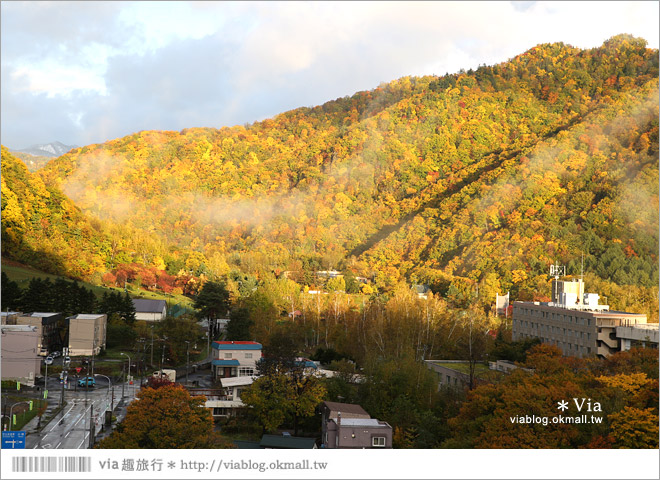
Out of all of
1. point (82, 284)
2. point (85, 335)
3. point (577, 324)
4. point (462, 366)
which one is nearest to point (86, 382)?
point (85, 335)

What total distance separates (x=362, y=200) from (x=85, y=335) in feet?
37.0

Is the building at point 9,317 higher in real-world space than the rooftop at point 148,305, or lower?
higher

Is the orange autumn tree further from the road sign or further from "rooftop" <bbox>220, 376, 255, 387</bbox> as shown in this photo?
"rooftop" <bbox>220, 376, 255, 387</bbox>

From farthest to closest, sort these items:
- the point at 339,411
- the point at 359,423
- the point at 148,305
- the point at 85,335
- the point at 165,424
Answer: the point at 148,305, the point at 85,335, the point at 339,411, the point at 359,423, the point at 165,424

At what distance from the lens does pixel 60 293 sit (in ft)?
48.6

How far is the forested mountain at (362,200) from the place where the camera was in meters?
19.5

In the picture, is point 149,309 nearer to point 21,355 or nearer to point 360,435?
point 21,355

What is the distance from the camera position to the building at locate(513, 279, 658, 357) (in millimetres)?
12336

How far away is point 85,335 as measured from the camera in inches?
526

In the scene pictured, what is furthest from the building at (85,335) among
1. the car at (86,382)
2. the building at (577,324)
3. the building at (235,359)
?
the building at (577,324)

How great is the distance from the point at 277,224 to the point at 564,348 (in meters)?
10.4

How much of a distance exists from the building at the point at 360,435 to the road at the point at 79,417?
3217mm

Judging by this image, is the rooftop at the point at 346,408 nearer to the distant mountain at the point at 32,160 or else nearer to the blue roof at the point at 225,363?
the blue roof at the point at 225,363

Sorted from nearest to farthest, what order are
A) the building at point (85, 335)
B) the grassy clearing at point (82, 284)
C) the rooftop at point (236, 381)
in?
the rooftop at point (236, 381) → the building at point (85, 335) → the grassy clearing at point (82, 284)
